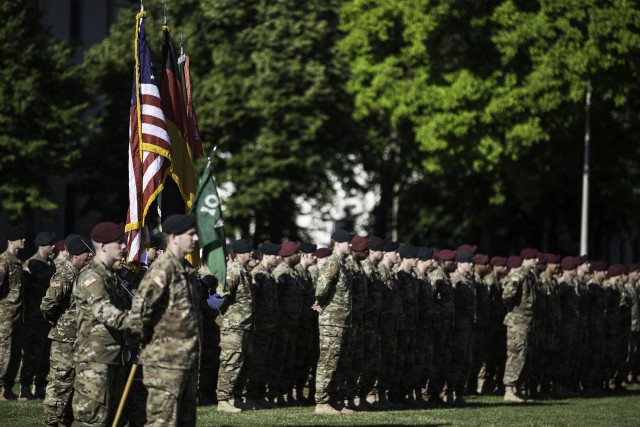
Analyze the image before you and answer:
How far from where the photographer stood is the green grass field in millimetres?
14719

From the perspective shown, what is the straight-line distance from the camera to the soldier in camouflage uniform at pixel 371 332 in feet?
56.0

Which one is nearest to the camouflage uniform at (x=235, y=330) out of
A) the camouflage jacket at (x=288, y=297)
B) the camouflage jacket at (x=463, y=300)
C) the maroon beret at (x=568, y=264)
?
the camouflage jacket at (x=288, y=297)

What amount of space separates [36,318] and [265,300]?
312 cm

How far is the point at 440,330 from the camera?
62.6 ft

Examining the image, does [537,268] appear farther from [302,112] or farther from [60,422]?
[302,112]

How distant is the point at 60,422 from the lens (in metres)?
12.9

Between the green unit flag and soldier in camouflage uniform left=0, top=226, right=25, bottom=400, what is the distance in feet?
19.3

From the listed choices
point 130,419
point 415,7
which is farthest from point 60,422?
point 415,7

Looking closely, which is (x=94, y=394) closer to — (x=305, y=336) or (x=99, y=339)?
(x=99, y=339)

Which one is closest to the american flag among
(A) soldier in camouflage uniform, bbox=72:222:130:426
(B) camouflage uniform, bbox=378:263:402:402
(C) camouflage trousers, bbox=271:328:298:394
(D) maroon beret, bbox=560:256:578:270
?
(A) soldier in camouflage uniform, bbox=72:222:130:426

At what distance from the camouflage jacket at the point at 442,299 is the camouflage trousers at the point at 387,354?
1.29 metres

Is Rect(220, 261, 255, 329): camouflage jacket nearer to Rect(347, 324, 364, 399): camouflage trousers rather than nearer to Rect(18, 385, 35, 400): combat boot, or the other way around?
Rect(347, 324, 364, 399): camouflage trousers

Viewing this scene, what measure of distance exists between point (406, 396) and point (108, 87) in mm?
21064

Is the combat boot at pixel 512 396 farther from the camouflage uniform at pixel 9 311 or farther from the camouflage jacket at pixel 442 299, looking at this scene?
the camouflage uniform at pixel 9 311
